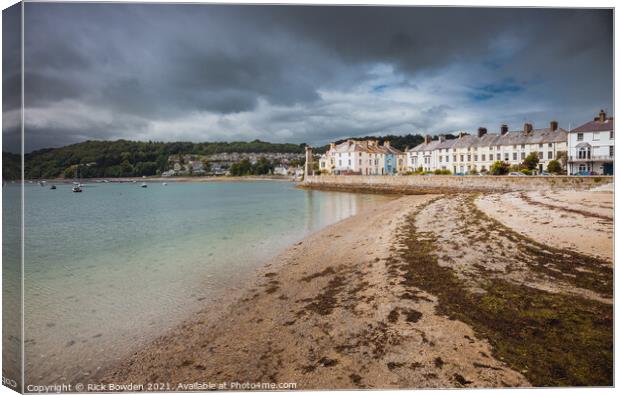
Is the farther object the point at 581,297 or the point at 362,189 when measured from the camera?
the point at 362,189

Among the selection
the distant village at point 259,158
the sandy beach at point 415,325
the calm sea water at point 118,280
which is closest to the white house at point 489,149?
the sandy beach at point 415,325

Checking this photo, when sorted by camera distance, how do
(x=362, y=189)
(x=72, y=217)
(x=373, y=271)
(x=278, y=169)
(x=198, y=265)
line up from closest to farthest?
(x=373, y=271)
(x=198, y=265)
(x=72, y=217)
(x=362, y=189)
(x=278, y=169)

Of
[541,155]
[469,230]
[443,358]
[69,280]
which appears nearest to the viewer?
[443,358]

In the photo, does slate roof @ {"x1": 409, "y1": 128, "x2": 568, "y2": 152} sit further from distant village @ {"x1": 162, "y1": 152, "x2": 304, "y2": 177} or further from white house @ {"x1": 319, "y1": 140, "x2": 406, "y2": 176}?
distant village @ {"x1": 162, "y1": 152, "x2": 304, "y2": 177}

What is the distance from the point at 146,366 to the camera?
2.53 m

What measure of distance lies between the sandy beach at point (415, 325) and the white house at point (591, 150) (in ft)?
4.56

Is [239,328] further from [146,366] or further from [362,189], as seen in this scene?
[362,189]

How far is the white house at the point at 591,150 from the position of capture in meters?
3.80

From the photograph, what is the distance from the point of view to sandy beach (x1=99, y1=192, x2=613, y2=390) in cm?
198

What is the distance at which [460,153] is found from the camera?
89.0 feet

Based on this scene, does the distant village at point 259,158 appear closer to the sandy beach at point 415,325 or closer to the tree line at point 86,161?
the tree line at point 86,161

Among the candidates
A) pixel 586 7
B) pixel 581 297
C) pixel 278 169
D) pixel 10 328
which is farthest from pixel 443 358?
pixel 278 169

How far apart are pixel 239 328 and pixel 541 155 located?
1014 inches

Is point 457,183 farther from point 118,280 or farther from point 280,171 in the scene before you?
point 280,171
